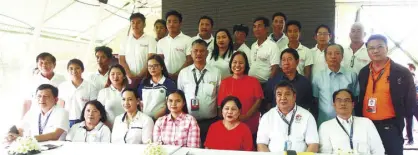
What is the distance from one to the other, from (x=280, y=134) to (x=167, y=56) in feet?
5.43

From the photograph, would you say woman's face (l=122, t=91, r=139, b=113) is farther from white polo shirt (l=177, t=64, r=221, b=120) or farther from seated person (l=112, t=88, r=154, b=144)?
white polo shirt (l=177, t=64, r=221, b=120)

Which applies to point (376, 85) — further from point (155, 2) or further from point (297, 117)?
point (155, 2)

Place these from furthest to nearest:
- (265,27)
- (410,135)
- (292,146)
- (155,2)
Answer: (155,2)
(265,27)
(410,135)
(292,146)

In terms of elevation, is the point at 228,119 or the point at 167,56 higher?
the point at 167,56

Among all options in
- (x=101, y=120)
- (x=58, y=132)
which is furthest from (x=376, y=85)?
(x=58, y=132)

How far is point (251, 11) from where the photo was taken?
5.77m

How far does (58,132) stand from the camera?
3096 mm

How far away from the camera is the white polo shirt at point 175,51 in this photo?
3.82 meters

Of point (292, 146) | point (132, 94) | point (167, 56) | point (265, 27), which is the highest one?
point (265, 27)

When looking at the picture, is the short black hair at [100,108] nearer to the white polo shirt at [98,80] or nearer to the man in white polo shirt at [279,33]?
the white polo shirt at [98,80]

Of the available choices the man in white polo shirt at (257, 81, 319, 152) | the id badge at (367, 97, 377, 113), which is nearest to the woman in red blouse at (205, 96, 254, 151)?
the man in white polo shirt at (257, 81, 319, 152)

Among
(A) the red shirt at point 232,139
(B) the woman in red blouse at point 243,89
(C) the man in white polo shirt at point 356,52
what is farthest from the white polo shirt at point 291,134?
(C) the man in white polo shirt at point 356,52

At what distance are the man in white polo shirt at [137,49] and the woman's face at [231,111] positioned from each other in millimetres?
1308

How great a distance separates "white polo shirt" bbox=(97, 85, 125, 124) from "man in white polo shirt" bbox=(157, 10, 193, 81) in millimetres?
697
